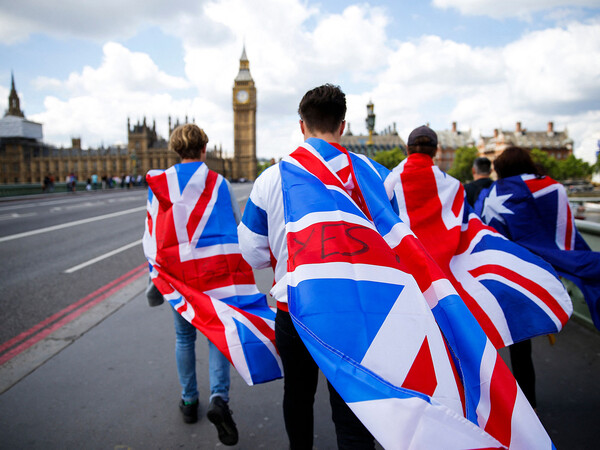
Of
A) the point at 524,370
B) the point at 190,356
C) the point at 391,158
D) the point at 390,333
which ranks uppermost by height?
the point at 391,158

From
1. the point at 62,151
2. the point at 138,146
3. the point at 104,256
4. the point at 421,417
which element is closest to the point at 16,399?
the point at 421,417

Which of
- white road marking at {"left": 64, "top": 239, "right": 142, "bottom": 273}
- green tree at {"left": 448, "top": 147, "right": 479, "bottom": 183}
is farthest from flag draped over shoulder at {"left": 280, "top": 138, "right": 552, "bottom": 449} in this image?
green tree at {"left": 448, "top": 147, "right": 479, "bottom": 183}

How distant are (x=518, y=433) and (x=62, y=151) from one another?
122 metres

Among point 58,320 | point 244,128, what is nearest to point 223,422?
point 58,320

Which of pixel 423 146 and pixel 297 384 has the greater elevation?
pixel 423 146

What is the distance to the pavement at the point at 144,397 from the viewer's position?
2.71 metres

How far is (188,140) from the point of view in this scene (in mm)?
2848

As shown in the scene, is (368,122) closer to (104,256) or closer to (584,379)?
(104,256)

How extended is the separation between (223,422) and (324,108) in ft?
6.85

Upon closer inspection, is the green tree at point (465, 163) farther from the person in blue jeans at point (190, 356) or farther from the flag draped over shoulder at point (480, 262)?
the person in blue jeans at point (190, 356)

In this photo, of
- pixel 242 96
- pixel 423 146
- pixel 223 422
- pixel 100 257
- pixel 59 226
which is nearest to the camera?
pixel 223 422

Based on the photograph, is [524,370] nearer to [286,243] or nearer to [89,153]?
[286,243]

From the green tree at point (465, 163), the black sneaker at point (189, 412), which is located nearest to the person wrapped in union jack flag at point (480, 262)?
the black sneaker at point (189, 412)

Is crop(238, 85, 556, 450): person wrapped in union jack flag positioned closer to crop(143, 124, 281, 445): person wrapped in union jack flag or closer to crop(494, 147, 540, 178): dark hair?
crop(143, 124, 281, 445): person wrapped in union jack flag
